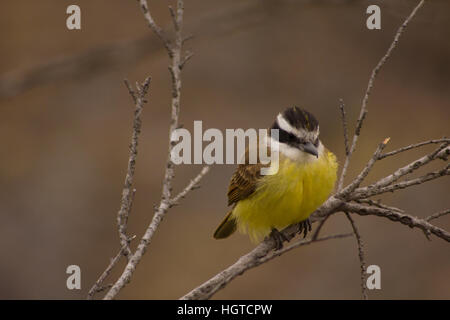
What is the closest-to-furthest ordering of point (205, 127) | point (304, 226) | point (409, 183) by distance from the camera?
1. point (409, 183)
2. point (304, 226)
3. point (205, 127)

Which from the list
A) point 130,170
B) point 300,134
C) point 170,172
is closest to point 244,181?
point 300,134

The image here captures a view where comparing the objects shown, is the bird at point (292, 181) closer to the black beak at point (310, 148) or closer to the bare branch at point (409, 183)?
the black beak at point (310, 148)

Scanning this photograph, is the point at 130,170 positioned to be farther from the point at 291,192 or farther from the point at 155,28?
the point at 291,192

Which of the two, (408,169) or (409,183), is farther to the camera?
(408,169)

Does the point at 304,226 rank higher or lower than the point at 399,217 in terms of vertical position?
higher

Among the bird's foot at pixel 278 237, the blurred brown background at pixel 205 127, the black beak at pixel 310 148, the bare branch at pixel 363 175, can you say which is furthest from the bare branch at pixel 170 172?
the blurred brown background at pixel 205 127

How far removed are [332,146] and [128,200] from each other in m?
8.34

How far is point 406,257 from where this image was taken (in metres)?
10.0

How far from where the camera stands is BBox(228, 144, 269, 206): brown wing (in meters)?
5.15

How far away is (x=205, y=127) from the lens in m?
11.7

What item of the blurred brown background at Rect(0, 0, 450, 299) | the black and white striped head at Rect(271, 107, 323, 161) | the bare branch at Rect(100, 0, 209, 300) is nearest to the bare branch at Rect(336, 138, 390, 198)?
the black and white striped head at Rect(271, 107, 323, 161)

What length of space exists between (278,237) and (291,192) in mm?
341

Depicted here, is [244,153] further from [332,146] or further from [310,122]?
[332,146]

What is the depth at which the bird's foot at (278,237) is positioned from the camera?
445 centimetres
